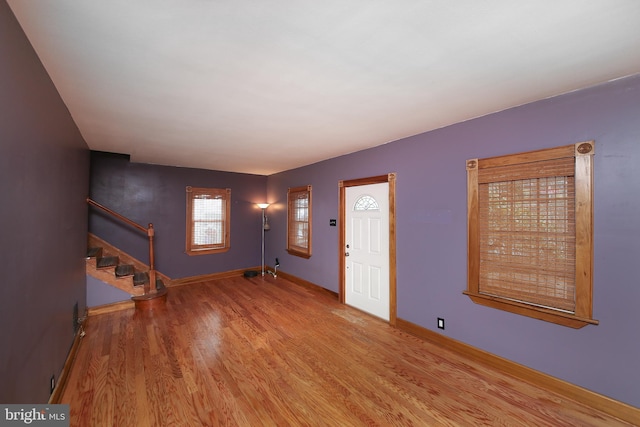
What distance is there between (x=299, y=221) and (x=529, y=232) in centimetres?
377

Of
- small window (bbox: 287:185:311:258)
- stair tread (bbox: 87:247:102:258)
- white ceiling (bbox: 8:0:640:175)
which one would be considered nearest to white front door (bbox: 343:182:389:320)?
small window (bbox: 287:185:311:258)

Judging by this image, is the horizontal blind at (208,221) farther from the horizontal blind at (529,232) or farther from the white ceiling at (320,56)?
the horizontal blind at (529,232)

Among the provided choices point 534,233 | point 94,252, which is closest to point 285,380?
point 534,233

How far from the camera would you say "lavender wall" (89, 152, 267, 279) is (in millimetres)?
4418

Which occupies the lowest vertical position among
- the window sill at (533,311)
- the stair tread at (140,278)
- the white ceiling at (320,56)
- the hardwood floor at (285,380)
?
the hardwood floor at (285,380)

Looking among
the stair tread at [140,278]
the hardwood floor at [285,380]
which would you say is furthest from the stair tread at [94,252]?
the hardwood floor at [285,380]

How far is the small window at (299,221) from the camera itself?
4848 millimetres

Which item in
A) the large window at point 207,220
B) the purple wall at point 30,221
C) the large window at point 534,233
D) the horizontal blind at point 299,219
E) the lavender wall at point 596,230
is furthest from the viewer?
the large window at point 207,220

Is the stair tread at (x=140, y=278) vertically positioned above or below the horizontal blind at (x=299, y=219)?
below

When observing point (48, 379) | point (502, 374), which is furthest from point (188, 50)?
point (502, 374)

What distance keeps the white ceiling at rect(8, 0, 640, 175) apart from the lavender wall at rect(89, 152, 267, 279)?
2.22 meters

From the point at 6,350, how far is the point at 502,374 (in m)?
3.51

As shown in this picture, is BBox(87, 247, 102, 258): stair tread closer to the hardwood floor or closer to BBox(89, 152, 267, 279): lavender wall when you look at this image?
BBox(89, 152, 267, 279): lavender wall

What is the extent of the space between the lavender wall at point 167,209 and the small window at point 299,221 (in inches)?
45.7
